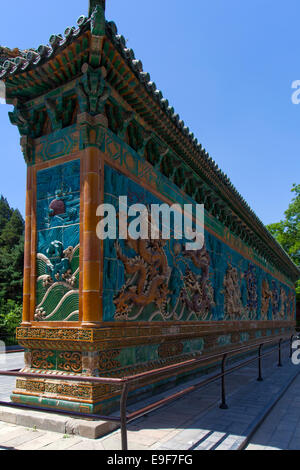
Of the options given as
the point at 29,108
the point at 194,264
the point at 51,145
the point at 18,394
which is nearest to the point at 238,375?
the point at 194,264

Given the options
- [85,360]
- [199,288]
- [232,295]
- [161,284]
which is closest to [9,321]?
[232,295]

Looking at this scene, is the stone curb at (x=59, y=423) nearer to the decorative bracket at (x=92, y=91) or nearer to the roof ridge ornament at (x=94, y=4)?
the decorative bracket at (x=92, y=91)

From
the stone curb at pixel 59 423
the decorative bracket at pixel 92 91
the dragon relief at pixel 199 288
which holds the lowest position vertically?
the stone curb at pixel 59 423

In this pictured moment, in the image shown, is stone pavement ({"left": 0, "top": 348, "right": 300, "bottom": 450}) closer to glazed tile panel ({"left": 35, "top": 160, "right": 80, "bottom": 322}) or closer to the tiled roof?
glazed tile panel ({"left": 35, "top": 160, "right": 80, "bottom": 322})

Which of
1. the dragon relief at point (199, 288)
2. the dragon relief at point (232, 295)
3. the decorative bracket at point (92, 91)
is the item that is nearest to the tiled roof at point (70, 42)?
the decorative bracket at point (92, 91)

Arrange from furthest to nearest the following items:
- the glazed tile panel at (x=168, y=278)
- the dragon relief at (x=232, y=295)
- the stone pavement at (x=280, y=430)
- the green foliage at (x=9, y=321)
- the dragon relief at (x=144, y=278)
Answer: the green foliage at (x=9, y=321), the dragon relief at (x=232, y=295), the dragon relief at (x=144, y=278), the glazed tile panel at (x=168, y=278), the stone pavement at (x=280, y=430)

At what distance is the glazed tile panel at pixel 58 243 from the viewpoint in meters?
5.13

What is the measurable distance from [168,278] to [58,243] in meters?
2.44

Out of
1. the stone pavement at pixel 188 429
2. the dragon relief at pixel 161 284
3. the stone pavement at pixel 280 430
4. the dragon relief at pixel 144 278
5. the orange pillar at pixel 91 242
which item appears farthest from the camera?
the dragon relief at pixel 161 284

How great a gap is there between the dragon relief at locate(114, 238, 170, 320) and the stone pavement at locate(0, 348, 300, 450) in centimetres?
148

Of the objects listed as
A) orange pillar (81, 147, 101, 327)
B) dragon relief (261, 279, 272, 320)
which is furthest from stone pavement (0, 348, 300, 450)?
dragon relief (261, 279, 272, 320)

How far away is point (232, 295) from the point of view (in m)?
11.3

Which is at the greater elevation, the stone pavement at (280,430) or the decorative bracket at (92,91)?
the decorative bracket at (92,91)

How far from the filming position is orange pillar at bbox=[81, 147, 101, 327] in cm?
488
